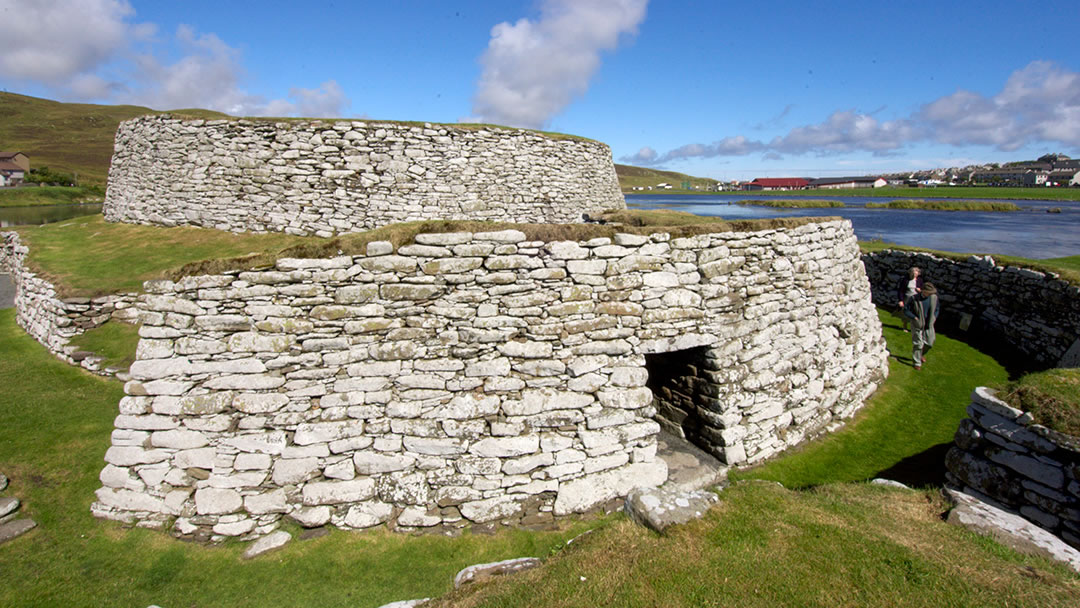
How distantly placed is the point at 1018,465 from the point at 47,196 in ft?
308

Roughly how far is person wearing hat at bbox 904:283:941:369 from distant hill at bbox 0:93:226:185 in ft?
343

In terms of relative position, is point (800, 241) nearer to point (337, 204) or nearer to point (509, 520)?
point (509, 520)

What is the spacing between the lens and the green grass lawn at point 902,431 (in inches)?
278

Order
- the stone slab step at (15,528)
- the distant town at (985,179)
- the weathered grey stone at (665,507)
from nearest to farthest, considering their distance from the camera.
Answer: the weathered grey stone at (665,507) < the stone slab step at (15,528) < the distant town at (985,179)

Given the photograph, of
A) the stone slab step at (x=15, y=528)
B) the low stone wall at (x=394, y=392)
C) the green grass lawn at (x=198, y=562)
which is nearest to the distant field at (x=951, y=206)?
the low stone wall at (x=394, y=392)

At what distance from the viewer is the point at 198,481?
5.69 m

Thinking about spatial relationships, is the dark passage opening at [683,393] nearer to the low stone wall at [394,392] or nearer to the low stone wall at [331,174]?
the low stone wall at [394,392]

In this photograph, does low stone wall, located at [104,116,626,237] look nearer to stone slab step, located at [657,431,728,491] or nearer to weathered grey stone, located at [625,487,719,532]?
stone slab step, located at [657,431,728,491]

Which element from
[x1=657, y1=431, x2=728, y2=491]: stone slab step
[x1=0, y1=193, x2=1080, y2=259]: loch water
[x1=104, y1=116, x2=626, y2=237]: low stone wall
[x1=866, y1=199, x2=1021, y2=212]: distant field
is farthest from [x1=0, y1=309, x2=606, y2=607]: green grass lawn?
[x1=866, y1=199, x2=1021, y2=212]: distant field

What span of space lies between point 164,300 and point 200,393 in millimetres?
1121

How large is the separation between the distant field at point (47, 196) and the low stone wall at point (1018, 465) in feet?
280

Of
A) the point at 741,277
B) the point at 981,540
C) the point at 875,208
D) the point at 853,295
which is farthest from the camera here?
the point at 875,208

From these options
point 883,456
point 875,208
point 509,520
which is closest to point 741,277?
point 883,456

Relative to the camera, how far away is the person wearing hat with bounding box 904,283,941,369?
34.5 feet
